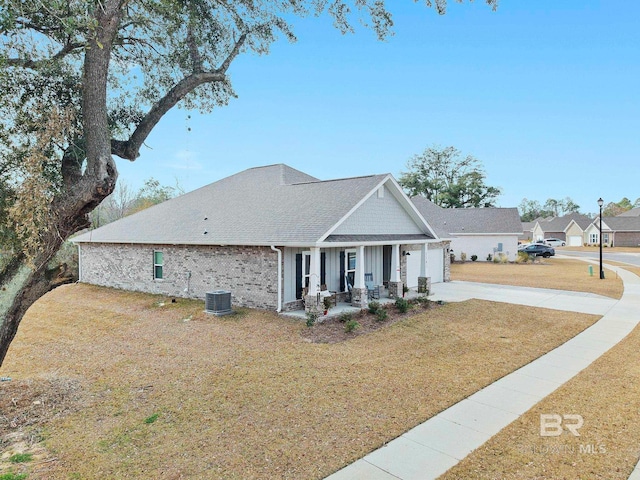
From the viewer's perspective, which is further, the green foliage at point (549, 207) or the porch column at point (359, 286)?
the green foliage at point (549, 207)

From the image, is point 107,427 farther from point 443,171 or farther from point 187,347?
point 443,171

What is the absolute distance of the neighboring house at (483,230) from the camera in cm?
3659

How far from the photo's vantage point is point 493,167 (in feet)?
183

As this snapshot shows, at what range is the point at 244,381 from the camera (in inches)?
283

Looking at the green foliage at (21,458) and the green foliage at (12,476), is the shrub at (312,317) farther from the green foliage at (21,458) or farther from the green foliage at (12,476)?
the green foliage at (12,476)

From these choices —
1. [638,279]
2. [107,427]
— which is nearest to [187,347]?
[107,427]

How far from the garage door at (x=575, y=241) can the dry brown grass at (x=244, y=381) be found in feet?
216

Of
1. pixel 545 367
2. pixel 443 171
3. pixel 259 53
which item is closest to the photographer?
pixel 545 367

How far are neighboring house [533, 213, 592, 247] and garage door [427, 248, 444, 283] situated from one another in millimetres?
59050

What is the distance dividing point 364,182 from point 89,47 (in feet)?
35.2

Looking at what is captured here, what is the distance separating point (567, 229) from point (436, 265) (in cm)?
6227

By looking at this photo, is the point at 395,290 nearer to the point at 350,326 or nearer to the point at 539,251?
the point at 350,326

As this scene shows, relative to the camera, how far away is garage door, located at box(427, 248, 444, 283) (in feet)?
73.2

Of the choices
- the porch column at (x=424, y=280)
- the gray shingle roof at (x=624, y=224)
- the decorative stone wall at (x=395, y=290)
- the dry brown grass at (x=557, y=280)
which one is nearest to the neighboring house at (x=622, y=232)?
the gray shingle roof at (x=624, y=224)
